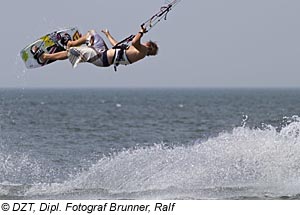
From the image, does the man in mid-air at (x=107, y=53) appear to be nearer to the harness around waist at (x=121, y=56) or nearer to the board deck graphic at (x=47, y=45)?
the harness around waist at (x=121, y=56)

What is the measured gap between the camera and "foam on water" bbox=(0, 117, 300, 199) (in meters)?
14.3

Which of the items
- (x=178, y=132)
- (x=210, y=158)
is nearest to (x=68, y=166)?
(x=210, y=158)

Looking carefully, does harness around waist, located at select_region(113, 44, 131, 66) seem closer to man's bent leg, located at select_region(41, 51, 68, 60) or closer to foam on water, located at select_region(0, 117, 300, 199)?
man's bent leg, located at select_region(41, 51, 68, 60)

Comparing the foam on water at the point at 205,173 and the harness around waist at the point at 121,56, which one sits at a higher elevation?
the harness around waist at the point at 121,56

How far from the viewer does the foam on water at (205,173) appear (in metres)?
14.3

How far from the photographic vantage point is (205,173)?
50.6 ft

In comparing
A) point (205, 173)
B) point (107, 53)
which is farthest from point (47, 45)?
point (205, 173)

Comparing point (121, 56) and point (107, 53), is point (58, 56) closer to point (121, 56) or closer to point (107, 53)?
point (107, 53)

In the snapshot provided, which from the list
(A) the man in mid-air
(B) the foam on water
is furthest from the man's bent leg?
(B) the foam on water

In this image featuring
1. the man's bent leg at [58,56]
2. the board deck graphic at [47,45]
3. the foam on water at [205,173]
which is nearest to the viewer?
the man's bent leg at [58,56]

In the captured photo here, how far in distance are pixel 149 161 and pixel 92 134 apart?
57.6ft

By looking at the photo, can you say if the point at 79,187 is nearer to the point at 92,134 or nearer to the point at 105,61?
the point at 105,61

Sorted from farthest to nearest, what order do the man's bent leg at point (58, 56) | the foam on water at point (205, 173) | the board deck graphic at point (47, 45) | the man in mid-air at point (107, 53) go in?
the foam on water at point (205, 173)
the board deck graphic at point (47, 45)
the man's bent leg at point (58, 56)
the man in mid-air at point (107, 53)

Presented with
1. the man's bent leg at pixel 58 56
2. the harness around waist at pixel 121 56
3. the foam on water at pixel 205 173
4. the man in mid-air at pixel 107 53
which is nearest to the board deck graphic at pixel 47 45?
the man's bent leg at pixel 58 56
